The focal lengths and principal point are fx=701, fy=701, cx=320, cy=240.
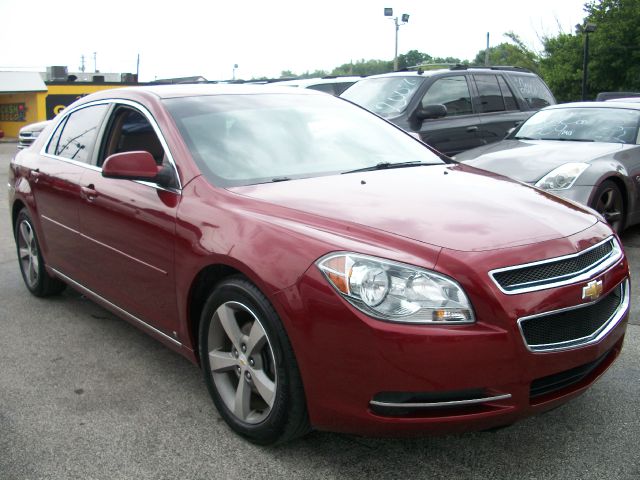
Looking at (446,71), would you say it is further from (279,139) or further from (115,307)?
(115,307)

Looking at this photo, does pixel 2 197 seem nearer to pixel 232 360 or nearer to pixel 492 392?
pixel 232 360

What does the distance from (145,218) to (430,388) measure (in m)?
1.79

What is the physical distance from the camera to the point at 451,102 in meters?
9.52

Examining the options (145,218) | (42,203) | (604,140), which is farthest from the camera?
(604,140)

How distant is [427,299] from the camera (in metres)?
2.50

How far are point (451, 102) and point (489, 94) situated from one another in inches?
33.7

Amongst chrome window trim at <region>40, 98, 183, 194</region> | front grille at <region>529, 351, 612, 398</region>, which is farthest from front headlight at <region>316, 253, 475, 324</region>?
chrome window trim at <region>40, 98, 183, 194</region>

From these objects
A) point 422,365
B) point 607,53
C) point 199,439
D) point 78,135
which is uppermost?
point 607,53

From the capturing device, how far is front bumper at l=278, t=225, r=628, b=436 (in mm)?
2441

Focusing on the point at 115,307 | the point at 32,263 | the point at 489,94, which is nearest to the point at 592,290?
the point at 115,307

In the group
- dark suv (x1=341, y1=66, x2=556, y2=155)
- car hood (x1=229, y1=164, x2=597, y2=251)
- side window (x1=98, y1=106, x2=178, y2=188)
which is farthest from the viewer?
dark suv (x1=341, y1=66, x2=556, y2=155)

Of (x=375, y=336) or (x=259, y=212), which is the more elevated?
(x=259, y=212)

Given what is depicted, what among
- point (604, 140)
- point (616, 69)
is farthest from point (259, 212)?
point (616, 69)

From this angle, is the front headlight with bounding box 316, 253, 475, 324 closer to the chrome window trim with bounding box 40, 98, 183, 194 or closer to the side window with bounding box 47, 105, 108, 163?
the chrome window trim with bounding box 40, 98, 183, 194
